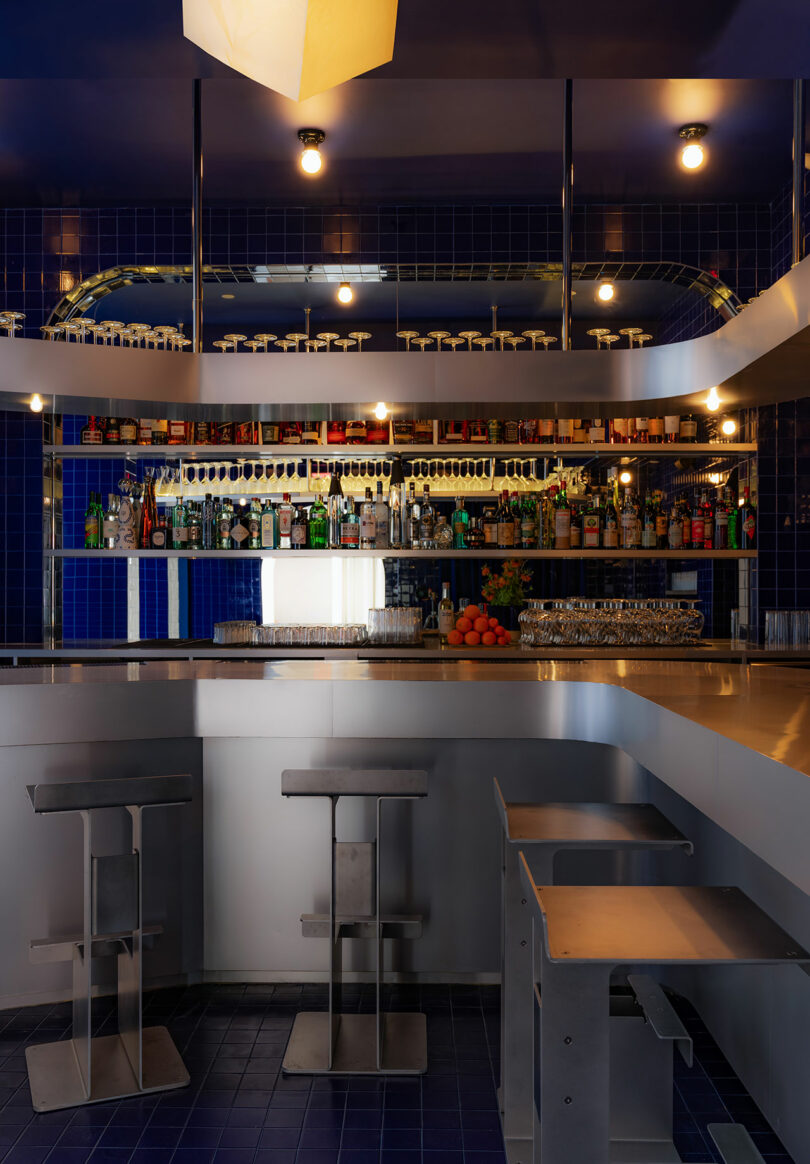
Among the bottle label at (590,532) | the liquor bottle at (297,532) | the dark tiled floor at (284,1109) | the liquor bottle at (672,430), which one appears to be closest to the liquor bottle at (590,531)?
the bottle label at (590,532)

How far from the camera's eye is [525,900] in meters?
2.27

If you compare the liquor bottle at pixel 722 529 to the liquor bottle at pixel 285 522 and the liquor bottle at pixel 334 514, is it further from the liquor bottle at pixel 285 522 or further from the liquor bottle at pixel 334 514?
the liquor bottle at pixel 285 522

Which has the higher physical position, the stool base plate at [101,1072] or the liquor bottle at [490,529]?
the liquor bottle at [490,529]

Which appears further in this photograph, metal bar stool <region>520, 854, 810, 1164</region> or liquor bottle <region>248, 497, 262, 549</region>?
liquor bottle <region>248, 497, 262, 549</region>

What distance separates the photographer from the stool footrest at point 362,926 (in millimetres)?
2855

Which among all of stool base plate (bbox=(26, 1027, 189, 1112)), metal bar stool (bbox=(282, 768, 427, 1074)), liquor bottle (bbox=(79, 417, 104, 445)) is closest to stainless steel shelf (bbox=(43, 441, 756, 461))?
liquor bottle (bbox=(79, 417, 104, 445))

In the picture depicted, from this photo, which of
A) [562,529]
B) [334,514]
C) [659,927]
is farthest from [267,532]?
[659,927]

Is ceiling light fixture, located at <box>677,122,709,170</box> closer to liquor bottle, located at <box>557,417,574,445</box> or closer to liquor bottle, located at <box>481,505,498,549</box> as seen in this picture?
liquor bottle, located at <box>557,417,574,445</box>

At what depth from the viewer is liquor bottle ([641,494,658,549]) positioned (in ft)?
17.3

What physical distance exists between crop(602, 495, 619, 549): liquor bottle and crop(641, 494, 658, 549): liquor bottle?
14 cm

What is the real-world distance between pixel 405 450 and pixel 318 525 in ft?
2.63

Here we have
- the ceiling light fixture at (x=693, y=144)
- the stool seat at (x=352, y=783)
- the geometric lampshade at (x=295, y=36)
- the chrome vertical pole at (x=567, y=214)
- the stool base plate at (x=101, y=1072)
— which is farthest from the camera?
the ceiling light fixture at (x=693, y=144)

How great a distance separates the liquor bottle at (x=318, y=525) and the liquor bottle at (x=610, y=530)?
1.58 m

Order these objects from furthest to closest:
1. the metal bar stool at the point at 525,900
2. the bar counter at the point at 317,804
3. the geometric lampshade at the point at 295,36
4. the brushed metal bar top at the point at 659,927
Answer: the bar counter at the point at 317,804
the metal bar stool at the point at 525,900
the brushed metal bar top at the point at 659,927
the geometric lampshade at the point at 295,36
